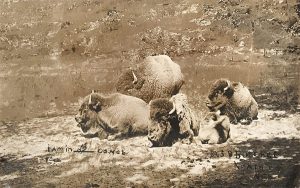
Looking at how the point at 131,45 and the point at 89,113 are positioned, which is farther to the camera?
the point at 131,45

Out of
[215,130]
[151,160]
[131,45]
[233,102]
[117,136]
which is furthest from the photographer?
[131,45]

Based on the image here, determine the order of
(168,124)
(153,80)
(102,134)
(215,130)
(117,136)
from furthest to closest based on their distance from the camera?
(153,80), (102,134), (117,136), (215,130), (168,124)

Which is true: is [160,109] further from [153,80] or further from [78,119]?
[78,119]

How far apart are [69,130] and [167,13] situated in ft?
9.22

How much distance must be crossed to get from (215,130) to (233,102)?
774mm

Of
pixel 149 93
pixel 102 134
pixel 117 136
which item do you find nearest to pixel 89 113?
pixel 102 134

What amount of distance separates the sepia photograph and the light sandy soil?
0.02 meters

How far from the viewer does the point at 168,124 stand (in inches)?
366

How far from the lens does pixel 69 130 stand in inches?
395

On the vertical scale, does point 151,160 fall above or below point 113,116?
below

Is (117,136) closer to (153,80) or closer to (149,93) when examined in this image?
(149,93)

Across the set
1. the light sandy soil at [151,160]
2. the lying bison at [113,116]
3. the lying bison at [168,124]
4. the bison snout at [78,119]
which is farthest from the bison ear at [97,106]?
the lying bison at [168,124]

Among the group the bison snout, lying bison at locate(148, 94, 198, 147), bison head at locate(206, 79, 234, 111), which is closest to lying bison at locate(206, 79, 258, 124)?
bison head at locate(206, 79, 234, 111)

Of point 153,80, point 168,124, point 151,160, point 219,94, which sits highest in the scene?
point 153,80
